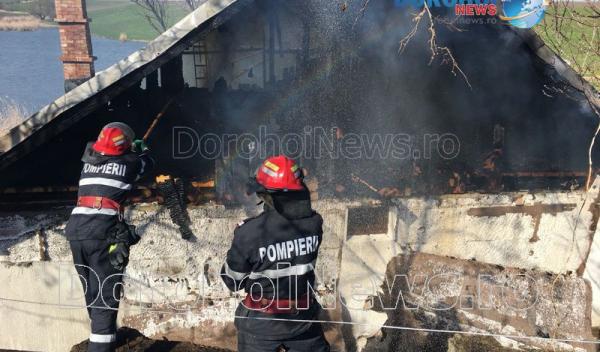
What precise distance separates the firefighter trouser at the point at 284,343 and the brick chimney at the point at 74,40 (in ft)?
41.1

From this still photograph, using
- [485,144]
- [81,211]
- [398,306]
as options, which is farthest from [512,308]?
[81,211]

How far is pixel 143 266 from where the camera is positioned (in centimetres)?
537

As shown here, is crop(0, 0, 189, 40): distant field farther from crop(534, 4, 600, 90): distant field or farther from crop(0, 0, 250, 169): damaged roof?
crop(0, 0, 250, 169): damaged roof

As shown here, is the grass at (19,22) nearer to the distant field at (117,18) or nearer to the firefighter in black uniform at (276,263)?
the distant field at (117,18)

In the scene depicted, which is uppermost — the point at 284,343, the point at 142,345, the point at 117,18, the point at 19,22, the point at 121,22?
the point at 19,22

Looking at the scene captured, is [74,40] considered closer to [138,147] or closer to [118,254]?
[138,147]

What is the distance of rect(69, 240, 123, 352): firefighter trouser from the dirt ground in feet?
2.50

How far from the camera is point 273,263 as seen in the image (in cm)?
345

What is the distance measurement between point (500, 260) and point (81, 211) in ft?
16.7

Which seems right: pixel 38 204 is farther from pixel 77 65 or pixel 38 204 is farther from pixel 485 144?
pixel 77 65

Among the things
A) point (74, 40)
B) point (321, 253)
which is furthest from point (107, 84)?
point (74, 40)

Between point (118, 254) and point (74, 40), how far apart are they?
41.1ft

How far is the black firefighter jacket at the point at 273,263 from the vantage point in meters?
3.40

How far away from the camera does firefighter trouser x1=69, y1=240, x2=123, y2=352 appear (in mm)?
4137
